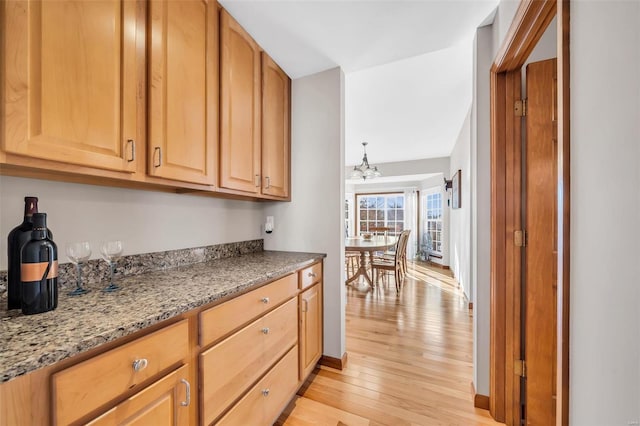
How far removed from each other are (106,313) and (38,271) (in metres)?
0.22

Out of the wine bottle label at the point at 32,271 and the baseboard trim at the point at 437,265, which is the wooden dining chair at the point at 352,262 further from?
the wine bottle label at the point at 32,271

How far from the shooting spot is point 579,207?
0.70 meters

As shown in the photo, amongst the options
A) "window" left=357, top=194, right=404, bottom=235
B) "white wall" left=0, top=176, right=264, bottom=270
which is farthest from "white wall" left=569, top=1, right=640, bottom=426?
"window" left=357, top=194, right=404, bottom=235

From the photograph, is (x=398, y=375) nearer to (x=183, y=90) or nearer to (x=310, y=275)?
(x=310, y=275)

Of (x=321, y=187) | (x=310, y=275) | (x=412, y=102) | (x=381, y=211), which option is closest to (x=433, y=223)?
(x=381, y=211)

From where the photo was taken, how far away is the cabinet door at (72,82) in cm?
74

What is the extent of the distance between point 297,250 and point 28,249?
1561 millimetres

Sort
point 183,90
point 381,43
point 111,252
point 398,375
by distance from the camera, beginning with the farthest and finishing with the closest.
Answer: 1. point 398,375
2. point 381,43
3. point 183,90
4. point 111,252

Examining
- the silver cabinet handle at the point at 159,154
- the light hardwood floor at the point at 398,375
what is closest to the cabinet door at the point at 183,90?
the silver cabinet handle at the point at 159,154

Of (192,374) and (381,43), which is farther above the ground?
(381,43)

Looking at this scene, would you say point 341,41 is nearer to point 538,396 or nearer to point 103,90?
point 103,90

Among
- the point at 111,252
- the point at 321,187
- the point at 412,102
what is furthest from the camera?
the point at 412,102

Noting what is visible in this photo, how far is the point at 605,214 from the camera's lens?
60 cm

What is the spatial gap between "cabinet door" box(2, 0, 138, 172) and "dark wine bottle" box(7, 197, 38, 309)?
8.3 inches
